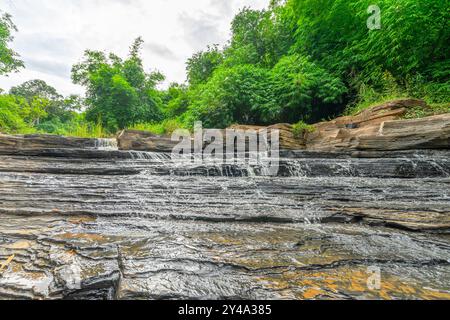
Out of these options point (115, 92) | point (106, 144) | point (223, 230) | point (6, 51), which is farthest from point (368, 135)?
point (6, 51)

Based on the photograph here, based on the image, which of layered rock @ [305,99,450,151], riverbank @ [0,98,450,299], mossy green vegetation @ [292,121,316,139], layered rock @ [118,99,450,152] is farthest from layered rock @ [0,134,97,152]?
layered rock @ [305,99,450,151]

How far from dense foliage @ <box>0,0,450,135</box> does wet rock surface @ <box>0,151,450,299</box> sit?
432cm

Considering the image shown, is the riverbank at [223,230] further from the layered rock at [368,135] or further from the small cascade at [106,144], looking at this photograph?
the small cascade at [106,144]

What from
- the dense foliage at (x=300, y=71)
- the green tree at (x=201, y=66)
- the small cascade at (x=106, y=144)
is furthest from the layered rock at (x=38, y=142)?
the green tree at (x=201, y=66)

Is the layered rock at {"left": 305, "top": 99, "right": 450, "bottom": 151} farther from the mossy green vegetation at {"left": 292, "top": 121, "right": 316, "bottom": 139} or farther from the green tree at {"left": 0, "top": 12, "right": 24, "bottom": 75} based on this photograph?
the green tree at {"left": 0, "top": 12, "right": 24, "bottom": 75}

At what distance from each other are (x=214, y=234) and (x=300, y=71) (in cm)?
825

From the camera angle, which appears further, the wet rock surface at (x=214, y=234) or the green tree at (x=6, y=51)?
the green tree at (x=6, y=51)

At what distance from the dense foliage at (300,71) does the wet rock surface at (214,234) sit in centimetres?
432

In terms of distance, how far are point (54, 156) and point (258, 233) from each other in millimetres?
4536

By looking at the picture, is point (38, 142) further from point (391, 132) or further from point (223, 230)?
point (391, 132)

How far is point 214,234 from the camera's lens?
1.95m

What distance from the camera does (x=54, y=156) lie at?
177 inches

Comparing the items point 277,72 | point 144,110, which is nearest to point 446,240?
point 277,72

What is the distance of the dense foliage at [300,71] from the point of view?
6719 mm
